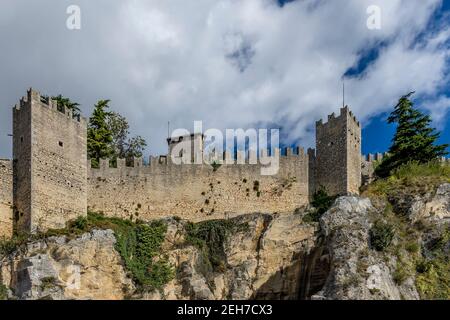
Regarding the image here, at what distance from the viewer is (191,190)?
33906 millimetres

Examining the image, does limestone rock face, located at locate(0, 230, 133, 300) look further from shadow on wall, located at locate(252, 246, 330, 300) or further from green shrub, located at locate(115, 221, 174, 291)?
shadow on wall, located at locate(252, 246, 330, 300)

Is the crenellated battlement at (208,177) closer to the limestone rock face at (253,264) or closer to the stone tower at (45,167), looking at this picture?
the stone tower at (45,167)

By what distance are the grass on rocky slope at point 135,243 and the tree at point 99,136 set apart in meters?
5.70

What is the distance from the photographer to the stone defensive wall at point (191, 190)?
33.5m

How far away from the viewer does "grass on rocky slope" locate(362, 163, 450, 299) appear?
89.0 feet

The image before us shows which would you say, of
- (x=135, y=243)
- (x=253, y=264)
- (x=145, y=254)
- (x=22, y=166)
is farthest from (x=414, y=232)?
(x=22, y=166)

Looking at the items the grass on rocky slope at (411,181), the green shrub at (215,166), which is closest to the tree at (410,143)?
the grass on rocky slope at (411,181)

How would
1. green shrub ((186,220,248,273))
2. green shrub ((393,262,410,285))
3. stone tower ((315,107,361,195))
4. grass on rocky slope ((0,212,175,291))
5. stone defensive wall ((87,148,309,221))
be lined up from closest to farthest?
1. green shrub ((393,262,410,285))
2. grass on rocky slope ((0,212,175,291))
3. green shrub ((186,220,248,273))
4. stone tower ((315,107,361,195))
5. stone defensive wall ((87,148,309,221))

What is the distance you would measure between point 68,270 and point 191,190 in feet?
25.0

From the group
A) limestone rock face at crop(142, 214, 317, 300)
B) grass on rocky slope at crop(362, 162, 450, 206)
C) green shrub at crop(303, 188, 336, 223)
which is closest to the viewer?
limestone rock face at crop(142, 214, 317, 300)

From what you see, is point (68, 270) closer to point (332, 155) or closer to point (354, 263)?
point (354, 263)

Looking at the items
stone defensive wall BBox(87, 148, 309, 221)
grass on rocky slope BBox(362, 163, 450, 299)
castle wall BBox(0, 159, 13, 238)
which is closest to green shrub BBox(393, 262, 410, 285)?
grass on rocky slope BBox(362, 163, 450, 299)

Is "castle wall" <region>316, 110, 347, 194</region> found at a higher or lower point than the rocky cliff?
higher
